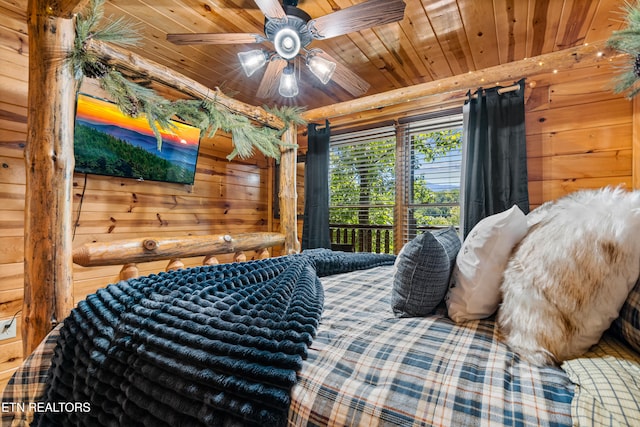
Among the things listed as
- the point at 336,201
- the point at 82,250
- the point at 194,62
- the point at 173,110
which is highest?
the point at 194,62

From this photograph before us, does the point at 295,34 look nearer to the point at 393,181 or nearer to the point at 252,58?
the point at 252,58

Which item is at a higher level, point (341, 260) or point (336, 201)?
point (336, 201)

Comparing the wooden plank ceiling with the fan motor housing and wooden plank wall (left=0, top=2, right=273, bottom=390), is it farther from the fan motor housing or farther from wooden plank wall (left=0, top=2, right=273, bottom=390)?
wooden plank wall (left=0, top=2, right=273, bottom=390)

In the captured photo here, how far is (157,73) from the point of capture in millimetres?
1630

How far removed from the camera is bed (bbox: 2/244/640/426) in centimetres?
53

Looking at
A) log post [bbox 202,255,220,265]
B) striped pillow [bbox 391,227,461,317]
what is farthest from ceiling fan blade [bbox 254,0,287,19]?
log post [bbox 202,255,220,265]

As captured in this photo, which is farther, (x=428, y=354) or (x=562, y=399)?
(x=428, y=354)

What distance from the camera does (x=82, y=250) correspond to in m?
1.44

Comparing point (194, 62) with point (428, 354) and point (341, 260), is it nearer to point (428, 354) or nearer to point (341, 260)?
point (341, 260)

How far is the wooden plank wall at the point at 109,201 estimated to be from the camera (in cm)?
192

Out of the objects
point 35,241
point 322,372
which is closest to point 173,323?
point 322,372

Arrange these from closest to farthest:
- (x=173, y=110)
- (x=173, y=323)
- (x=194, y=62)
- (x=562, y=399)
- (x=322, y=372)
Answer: (x=562, y=399) < (x=322, y=372) < (x=173, y=323) < (x=173, y=110) < (x=194, y=62)

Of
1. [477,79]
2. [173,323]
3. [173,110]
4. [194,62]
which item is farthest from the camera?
[194,62]

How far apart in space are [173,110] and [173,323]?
4.62 feet
